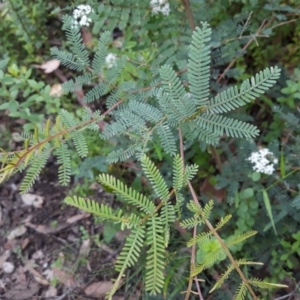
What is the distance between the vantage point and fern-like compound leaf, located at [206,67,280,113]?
1210 mm

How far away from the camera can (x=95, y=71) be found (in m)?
1.60

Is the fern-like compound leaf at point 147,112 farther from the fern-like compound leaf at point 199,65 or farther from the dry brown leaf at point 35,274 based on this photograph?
the dry brown leaf at point 35,274

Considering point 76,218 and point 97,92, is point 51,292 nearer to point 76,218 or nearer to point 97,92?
point 76,218

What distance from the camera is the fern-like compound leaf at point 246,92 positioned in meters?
1.21

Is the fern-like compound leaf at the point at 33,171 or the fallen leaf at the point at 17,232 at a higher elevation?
the fern-like compound leaf at the point at 33,171

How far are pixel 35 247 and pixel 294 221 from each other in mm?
1281

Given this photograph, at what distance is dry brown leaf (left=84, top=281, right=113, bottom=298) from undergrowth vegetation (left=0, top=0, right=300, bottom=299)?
0.23 feet

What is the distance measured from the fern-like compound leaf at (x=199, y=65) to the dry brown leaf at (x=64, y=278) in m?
1.34

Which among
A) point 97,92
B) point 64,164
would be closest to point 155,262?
point 64,164

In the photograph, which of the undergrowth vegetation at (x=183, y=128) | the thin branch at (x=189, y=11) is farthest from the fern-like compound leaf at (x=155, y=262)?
the thin branch at (x=189, y=11)

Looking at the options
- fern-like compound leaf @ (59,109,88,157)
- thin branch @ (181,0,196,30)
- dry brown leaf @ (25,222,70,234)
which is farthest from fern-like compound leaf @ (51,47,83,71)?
dry brown leaf @ (25,222,70,234)

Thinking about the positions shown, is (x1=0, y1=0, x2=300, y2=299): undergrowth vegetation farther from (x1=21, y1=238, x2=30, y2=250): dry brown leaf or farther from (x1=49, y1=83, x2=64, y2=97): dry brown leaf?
(x1=21, y1=238, x2=30, y2=250): dry brown leaf

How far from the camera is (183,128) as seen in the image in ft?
4.62

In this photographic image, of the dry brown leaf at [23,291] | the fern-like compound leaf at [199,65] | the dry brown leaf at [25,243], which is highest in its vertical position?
the fern-like compound leaf at [199,65]
